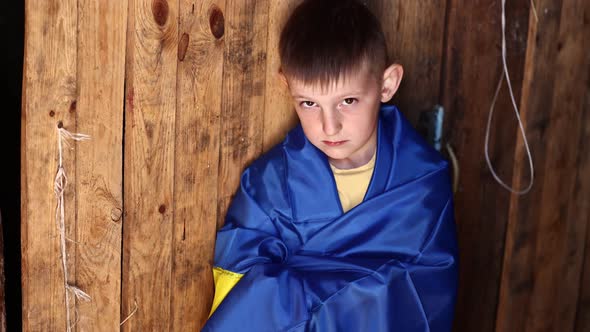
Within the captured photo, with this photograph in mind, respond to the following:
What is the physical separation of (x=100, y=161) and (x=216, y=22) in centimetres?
44

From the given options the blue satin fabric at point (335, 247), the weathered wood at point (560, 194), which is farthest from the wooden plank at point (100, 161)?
the weathered wood at point (560, 194)

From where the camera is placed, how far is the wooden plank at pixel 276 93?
2.19 metres

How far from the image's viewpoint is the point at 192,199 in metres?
2.11

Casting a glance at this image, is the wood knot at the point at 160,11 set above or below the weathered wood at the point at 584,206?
above

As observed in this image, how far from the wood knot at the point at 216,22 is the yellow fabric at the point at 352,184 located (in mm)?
456

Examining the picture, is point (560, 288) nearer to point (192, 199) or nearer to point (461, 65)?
point (461, 65)

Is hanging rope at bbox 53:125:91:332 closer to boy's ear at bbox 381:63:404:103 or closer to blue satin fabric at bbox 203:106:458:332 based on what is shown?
blue satin fabric at bbox 203:106:458:332

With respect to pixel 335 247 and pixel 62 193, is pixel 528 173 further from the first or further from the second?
pixel 62 193

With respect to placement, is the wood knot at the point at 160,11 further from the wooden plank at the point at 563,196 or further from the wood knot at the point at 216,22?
the wooden plank at the point at 563,196

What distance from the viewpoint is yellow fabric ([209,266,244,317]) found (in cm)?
207

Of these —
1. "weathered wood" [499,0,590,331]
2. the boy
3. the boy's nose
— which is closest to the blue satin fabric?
the boy

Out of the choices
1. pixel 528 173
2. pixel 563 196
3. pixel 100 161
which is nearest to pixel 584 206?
pixel 563 196

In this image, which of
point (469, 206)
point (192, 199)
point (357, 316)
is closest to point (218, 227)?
point (192, 199)

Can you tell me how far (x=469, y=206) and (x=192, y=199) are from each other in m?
0.97
